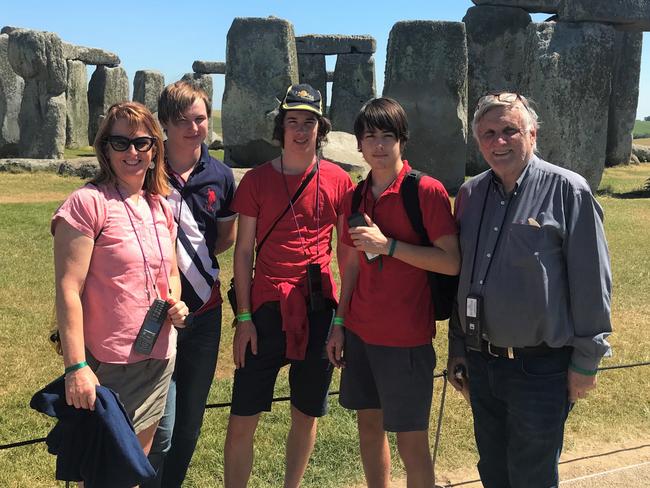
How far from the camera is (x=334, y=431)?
3.81 metres

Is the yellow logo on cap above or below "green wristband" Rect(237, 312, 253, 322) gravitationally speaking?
above

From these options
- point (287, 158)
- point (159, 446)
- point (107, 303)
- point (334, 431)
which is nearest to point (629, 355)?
point (334, 431)

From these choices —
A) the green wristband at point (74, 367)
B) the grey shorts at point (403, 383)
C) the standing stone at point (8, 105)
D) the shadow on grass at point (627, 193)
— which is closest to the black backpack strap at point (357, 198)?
the grey shorts at point (403, 383)

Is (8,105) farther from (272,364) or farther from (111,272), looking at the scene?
(111,272)

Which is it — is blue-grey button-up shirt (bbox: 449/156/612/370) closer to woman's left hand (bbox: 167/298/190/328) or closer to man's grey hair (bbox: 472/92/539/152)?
man's grey hair (bbox: 472/92/539/152)

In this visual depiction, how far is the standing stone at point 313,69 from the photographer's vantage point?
812 inches

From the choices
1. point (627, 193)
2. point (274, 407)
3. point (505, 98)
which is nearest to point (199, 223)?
point (505, 98)

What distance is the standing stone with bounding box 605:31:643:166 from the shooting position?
57.6 feet

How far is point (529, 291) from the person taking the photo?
223 centimetres

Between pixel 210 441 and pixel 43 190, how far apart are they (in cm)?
824

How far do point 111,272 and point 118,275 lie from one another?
23 mm

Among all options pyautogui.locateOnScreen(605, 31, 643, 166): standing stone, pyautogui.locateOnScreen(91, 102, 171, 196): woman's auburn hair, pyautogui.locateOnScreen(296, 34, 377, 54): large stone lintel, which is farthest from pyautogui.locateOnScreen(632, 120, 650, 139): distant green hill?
pyautogui.locateOnScreen(91, 102, 171, 196): woman's auburn hair

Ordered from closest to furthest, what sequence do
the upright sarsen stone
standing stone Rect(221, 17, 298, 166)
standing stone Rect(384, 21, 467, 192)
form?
standing stone Rect(384, 21, 467, 192) → standing stone Rect(221, 17, 298, 166) → the upright sarsen stone

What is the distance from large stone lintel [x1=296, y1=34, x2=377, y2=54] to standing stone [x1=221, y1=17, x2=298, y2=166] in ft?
26.8
